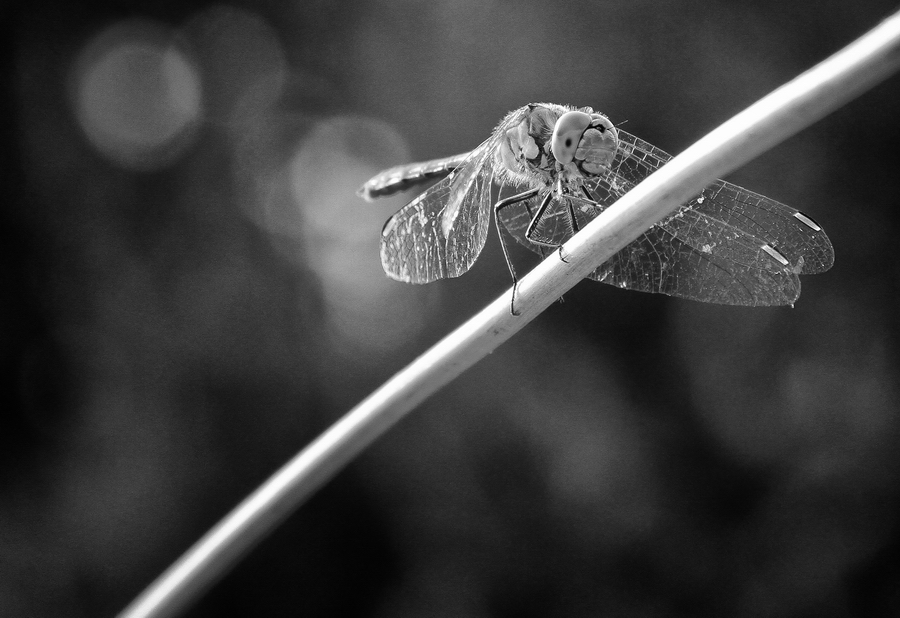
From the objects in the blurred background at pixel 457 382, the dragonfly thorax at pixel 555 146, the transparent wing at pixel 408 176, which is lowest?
the blurred background at pixel 457 382

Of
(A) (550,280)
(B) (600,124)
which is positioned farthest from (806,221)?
(A) (550,280)

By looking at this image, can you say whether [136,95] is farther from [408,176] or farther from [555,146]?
[555,146]

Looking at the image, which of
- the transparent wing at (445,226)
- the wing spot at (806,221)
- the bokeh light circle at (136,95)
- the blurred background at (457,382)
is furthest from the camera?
the bokeh light circle at (136,95)

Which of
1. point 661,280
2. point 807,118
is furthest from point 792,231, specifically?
point 807,118

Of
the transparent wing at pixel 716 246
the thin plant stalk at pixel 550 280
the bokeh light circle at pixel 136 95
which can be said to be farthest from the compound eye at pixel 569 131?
the bokeh light circle at pixel 136 95

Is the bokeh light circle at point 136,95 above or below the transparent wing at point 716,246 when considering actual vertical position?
above

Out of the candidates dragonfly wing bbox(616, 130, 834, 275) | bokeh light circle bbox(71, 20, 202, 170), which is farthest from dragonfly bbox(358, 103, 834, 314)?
bokeh light circle bbox(71, 20, 202, 170)

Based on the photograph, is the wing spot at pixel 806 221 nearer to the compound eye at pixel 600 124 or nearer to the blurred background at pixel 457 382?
the compound eye at pixel 600 124

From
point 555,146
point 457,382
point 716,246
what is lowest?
point 457,382
